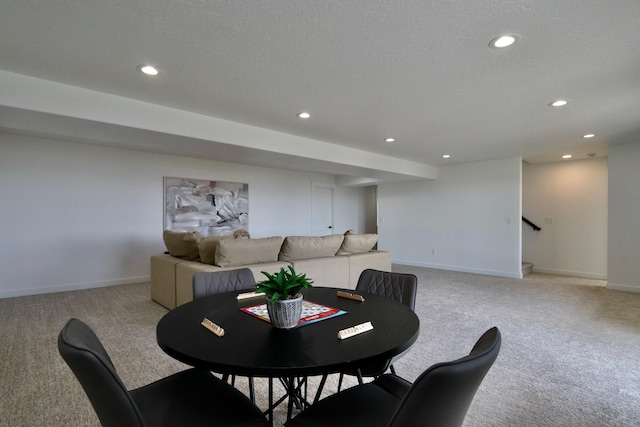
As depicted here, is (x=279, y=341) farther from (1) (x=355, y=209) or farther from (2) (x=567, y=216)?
(1) (x=355, y=209)

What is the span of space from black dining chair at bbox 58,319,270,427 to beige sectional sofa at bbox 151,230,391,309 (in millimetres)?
1872

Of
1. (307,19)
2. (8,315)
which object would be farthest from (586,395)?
(8,315)

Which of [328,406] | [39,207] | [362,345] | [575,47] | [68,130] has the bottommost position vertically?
[328,406]

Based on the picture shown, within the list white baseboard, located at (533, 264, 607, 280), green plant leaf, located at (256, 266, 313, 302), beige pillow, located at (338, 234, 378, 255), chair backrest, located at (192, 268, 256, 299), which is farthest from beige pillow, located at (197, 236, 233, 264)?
white baseboard, located at (533, 264, 607, 280)

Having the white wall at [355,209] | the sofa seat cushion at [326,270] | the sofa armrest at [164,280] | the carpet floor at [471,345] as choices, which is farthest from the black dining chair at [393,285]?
the white wall at [355,209]

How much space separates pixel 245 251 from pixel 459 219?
5.21 meters

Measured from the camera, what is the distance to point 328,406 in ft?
3.89

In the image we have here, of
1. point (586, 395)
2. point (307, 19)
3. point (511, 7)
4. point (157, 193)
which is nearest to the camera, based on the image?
point (511, 7)

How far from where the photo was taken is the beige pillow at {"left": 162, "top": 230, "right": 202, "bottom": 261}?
3760 mm

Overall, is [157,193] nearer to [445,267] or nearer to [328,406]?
[328,406]

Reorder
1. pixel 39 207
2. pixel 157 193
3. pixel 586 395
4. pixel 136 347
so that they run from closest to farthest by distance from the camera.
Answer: pixel 586 395 < pixel 136 347 < pixel 39 207 < pixel 157 193

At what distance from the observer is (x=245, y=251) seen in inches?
130

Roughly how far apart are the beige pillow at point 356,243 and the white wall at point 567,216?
4.55 meters

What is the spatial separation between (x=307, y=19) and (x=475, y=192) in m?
5.86
